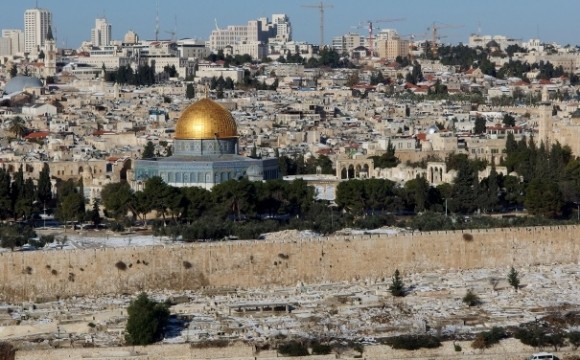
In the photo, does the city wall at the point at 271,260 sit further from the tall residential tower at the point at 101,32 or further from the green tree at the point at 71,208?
the tall residential tower at the point at 101,32

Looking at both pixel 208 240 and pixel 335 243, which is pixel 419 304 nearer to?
pixel 335 243

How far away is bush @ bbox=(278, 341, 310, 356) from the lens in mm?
27031

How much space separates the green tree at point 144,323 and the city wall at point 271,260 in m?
3.66

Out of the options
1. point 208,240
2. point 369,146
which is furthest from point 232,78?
point 208,240

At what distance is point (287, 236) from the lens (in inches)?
1388

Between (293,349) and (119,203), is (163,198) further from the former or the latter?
(293,349)

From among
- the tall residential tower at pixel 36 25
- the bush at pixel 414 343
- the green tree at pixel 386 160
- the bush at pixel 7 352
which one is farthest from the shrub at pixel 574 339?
the tall residential tower at pixel 36 25

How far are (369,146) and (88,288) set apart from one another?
26.0 m

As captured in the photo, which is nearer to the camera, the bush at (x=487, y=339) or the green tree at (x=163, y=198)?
the bush at (x=487, y=339)

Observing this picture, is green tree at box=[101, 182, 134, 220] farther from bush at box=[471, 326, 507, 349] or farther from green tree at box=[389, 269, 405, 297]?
bush at box=[471, 326, 507, 349]

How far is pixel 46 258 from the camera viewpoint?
31750 millimetres

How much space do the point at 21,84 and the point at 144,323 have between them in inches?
2820

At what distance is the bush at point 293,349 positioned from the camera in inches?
1064

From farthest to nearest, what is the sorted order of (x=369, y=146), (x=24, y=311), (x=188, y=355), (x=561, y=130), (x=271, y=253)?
(x=369, y=146) → (x=561, y=130) → (x=271, y=253) → (x=24, y=311) → (x=188, y=355)
